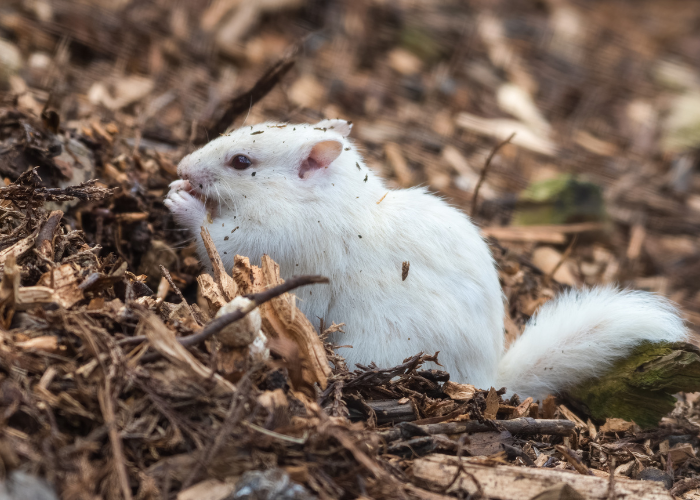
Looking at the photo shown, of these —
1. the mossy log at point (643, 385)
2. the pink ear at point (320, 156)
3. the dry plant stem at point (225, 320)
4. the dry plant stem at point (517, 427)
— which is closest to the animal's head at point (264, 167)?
the pink ear at point (320, 156)

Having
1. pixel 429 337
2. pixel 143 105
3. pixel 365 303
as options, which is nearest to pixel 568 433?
pixel 429 337

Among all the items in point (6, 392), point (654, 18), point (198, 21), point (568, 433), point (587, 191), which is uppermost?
point (654, 18)

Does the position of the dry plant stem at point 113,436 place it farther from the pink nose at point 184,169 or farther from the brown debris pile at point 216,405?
the pink nose at point 184,169

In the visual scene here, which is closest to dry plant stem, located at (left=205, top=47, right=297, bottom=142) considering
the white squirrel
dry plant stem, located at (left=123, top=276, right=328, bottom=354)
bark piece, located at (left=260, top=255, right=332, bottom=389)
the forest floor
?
the forest floor

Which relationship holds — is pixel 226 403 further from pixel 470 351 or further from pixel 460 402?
pixel 470 351

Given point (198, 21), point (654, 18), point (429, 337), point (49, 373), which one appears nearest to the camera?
point (49, 373)

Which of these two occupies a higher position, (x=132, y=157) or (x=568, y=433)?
(x=132, y=157)
